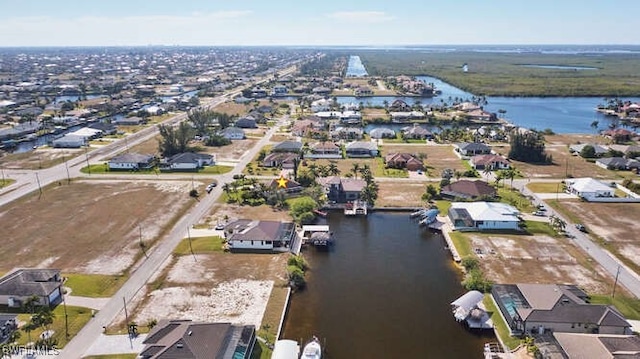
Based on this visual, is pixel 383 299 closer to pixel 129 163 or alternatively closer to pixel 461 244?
pixel 461 244

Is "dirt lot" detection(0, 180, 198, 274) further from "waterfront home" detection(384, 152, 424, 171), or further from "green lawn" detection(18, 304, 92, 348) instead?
"waterfront home" detection(384, 152, 424, 171)

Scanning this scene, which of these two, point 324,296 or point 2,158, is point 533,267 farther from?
point 2,158

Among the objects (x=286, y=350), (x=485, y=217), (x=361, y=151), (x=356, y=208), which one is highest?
(x=485, y=217)

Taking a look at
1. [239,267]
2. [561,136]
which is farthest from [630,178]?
[239,267]

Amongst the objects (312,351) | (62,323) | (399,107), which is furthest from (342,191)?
(399,107)

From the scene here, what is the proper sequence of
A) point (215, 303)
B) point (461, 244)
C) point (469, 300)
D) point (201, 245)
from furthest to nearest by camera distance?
1. point (461, 244)
2. point (201, 245)
3. point (215, 303)
4. point (469, 300)
